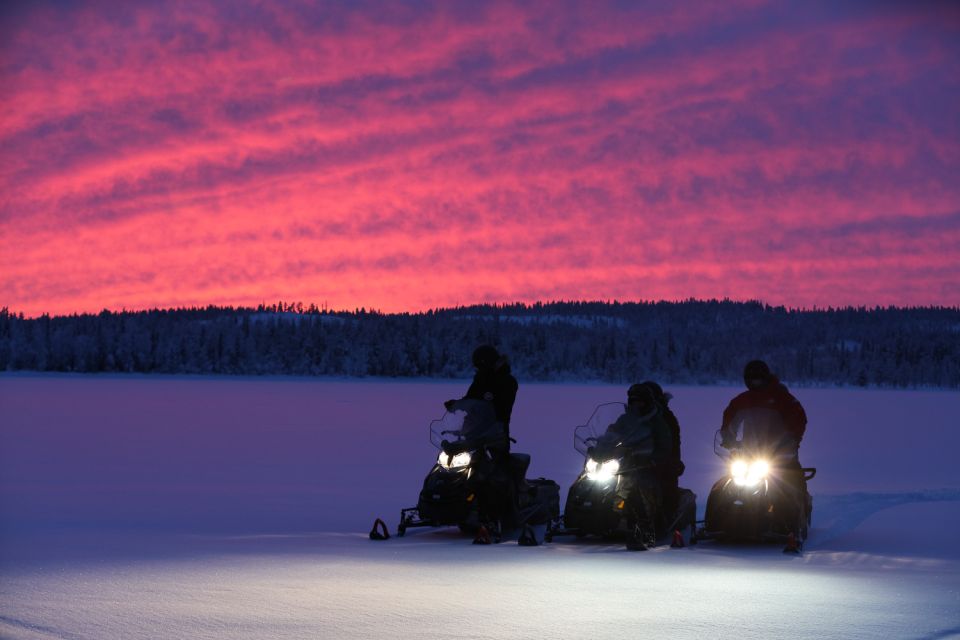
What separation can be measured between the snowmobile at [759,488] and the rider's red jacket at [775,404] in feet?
0.30

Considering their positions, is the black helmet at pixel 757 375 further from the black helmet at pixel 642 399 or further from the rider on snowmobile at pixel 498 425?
the rider on snowmobile at pixel 498 425

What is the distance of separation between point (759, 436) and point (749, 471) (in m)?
0.35

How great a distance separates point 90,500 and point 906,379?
16690 cm

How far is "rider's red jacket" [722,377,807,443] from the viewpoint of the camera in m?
11.0

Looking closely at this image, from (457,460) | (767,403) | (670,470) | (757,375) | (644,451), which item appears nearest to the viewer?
(644,451)

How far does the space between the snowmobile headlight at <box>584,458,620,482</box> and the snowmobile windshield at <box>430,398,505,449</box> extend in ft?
3.42

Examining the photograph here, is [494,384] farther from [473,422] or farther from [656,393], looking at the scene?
[656,393]

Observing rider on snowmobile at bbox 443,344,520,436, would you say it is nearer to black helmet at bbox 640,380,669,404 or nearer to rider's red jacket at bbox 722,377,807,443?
black helmet at bbox 640,380,669,404

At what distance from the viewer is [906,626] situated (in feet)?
22.5

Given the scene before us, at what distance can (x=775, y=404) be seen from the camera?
36.3 ft

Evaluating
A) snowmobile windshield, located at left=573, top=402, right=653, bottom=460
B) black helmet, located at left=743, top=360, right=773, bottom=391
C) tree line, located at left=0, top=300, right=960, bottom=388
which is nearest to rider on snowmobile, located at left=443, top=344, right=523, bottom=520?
snowmobile windshield, located at left=573, top=402, right=653, bottom=460

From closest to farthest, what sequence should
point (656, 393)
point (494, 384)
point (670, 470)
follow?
point (670, 470), point (656, 393), point (494, 384)

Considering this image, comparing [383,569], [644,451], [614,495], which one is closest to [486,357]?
[644,451]

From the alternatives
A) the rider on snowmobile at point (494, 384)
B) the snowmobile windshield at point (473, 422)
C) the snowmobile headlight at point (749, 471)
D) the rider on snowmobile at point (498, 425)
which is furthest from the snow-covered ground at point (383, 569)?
the rider on snowmobile at point (494, 384)
